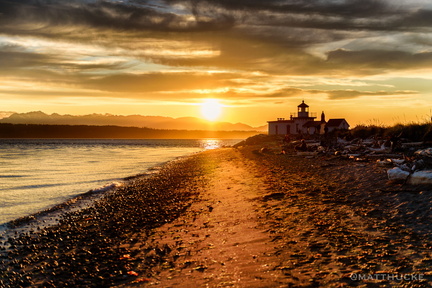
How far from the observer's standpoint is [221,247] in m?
8.05

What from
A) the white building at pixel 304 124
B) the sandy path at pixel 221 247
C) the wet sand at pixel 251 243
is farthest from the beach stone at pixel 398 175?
the white building at pixel 304 124

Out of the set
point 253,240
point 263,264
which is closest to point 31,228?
point 253,240

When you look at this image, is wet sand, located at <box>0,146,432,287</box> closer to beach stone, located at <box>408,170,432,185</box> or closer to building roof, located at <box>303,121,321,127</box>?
beach stone, located at <box>408,170,432,185</box>

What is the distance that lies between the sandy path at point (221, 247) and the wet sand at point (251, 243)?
3 cm

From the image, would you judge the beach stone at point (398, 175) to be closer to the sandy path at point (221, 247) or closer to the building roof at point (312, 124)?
the sandy path at point (221, 247)

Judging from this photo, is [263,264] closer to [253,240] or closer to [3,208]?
[253,240]

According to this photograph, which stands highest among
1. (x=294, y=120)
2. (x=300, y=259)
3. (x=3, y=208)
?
(x=294, y=120)

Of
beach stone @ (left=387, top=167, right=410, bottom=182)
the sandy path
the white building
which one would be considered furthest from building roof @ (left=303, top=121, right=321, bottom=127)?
the sandy path

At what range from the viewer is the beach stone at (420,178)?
10.2 metres

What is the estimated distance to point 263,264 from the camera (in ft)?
22.0

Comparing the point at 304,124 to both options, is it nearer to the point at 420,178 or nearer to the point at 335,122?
the point at 335,122

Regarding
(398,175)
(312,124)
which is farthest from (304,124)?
(398,175)

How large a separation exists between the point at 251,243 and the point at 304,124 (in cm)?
8177

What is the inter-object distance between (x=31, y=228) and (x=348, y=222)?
38.1ft
